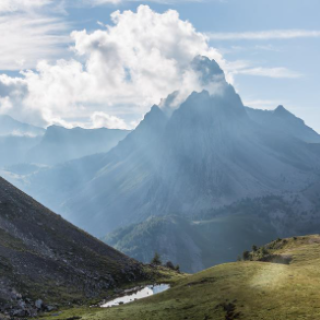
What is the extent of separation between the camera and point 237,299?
230 feet

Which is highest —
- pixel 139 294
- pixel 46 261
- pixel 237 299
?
pixel 46 261

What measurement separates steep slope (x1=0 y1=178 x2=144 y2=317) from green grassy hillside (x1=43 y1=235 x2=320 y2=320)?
14.2 meters

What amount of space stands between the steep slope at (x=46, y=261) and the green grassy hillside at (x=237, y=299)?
14.2 meters

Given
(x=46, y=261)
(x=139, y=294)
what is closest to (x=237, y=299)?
(x=139, y=294)

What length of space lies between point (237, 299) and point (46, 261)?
64.2m

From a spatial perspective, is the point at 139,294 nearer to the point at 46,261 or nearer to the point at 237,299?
the point at 46,261

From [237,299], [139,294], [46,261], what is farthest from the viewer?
[139,294]

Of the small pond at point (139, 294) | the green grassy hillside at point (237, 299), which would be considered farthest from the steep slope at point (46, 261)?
the green grassy hillside at point (237, 299)

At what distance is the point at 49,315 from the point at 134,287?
162 ft

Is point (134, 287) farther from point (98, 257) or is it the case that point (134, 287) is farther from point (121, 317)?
point (121, 317)

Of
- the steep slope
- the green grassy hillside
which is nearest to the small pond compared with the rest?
the steep slope

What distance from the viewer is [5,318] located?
222 feet

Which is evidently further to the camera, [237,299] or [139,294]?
[139,294]

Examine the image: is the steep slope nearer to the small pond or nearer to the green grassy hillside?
the small pond
